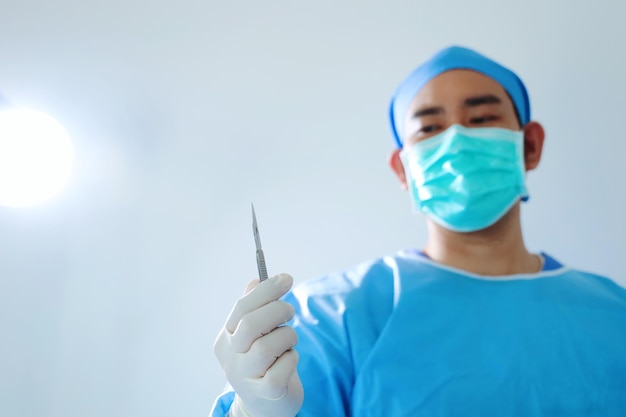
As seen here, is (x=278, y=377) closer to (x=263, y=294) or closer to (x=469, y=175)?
(x=263, y=294)

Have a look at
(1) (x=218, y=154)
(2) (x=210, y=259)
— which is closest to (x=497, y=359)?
(2) (x=210, y=259)

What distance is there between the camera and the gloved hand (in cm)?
72

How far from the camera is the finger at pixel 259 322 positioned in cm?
72

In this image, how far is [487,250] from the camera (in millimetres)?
1150

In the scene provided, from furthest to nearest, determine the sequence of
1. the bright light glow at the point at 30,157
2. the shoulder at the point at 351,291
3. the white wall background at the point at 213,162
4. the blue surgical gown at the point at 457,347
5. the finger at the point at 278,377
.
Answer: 1. the white wall background at the point at 213,162
2. the bright light glow at the point at 30,157
3. the shoulder at the point at 351,291
4. the blue surgical gown at the point at 457,347
5. the finger at the point at 278,377

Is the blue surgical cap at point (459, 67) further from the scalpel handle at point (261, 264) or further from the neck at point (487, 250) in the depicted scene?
the scalpel handle at point (261, 264)

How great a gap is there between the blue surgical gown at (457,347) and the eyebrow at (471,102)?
35cm

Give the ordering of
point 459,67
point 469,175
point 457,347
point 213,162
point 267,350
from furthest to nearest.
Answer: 1. point 213,162
2. point 459,67
3. point 469,175
4. point 457,347
5. point 267,350

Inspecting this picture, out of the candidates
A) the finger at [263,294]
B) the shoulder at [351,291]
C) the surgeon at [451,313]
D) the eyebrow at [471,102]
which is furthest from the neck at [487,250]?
the finger at [263,294]

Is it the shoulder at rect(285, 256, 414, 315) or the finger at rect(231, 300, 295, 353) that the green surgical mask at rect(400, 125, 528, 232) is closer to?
the shoulder at rect(285, 256, 414, 315)

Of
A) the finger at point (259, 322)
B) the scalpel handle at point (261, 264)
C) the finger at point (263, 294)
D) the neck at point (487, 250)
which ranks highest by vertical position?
the scalpel handle at point (261, 264)

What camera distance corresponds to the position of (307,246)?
53.2 inches

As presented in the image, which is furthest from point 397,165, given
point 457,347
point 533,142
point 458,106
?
point 457,347

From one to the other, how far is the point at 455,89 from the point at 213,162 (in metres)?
0.62
